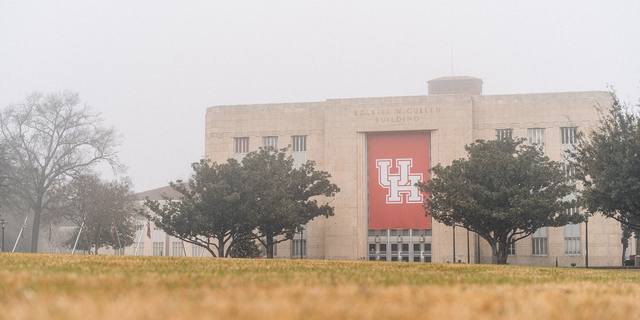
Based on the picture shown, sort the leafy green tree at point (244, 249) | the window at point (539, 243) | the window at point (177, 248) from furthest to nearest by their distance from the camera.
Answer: the window at point (177, 248) < the window at point (539, 243) < the leafy green tree at point (244, 249)

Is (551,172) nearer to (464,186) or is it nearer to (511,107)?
(464,186)

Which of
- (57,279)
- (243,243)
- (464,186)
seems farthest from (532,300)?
(243,243)

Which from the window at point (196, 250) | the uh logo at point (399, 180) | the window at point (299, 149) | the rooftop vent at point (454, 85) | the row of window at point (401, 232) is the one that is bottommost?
the window at point (196, 250)

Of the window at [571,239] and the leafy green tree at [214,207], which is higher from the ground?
the leafy green tree at [214,207]

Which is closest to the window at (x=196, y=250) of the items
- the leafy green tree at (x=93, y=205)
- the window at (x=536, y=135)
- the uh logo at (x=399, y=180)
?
the leafy green tree at (x=93, y=205)

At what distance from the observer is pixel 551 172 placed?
48125mm

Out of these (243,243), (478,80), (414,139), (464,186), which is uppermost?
(478,80)

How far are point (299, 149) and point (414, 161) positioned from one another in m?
12.8

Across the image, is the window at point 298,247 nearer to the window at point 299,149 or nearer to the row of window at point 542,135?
the window at point 299,149

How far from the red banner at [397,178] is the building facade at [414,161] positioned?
10 centimetres

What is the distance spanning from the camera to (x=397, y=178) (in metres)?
71.4

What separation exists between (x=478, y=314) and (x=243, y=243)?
193 ft

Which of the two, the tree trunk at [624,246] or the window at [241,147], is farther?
the window at [241,147]

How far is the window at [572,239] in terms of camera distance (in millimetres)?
68250
